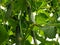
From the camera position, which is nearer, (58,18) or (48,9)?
(58,18)

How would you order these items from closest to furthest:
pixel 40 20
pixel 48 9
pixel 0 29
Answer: pixel 0 29 < pixel 40 20 < pixel 48 9

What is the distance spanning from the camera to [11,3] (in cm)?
50

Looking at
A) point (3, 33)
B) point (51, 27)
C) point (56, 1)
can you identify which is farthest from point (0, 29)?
point (56, 1)

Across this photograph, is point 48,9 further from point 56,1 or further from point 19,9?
point 19,9

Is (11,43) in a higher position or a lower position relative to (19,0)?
lower

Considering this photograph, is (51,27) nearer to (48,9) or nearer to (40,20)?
(40,20)

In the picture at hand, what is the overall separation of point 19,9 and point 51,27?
4.2 inches

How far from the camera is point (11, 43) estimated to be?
0.62 meters

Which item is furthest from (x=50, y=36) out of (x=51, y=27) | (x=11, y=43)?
(x=11, y=43)

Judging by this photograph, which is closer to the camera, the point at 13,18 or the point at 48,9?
the point at 13,18

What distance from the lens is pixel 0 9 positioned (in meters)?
0.60

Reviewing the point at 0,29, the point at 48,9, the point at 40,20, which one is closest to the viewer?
the point at 0,29

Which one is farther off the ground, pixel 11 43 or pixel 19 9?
pixel 19 9

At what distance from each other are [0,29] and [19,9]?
9 cm
